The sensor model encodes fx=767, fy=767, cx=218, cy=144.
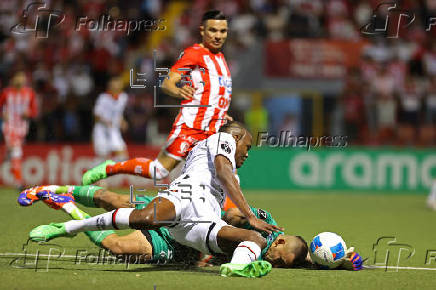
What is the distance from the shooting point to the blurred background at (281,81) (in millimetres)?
17125

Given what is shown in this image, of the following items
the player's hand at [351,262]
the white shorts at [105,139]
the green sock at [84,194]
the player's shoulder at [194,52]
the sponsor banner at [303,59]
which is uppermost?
the sponsor banner at [303,59]

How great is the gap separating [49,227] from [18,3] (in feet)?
49.8

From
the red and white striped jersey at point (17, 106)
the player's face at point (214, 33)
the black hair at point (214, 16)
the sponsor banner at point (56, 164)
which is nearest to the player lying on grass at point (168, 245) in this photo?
the player's face at point (214, 33)

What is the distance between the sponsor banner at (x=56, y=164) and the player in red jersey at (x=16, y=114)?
1.12 metres

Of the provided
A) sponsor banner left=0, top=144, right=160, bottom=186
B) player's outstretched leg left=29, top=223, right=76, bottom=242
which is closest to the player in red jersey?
sponsor banner left=0, top=144, right=160, bottom=186

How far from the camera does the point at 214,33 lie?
816cm

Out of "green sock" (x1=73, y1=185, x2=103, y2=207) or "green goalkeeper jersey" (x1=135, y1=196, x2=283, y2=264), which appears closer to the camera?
"green goalkeeper jersey" (x1=135, y1=196, x2=283, y2=264)

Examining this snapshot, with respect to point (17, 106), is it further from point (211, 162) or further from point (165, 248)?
point (211, 162)

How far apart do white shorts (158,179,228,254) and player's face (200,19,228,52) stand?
224 cm

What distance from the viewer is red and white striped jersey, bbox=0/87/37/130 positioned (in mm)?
15656

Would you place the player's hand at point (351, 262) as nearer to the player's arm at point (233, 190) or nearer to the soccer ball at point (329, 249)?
the soccer ball at point (329, 249)

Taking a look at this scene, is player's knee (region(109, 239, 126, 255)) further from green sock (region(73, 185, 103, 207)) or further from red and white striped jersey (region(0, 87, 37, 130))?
red and white striped jersey (region(0, 87, 37, 130))

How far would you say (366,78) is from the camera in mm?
18781

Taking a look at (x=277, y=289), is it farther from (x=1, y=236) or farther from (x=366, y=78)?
(x=366, y=78)
